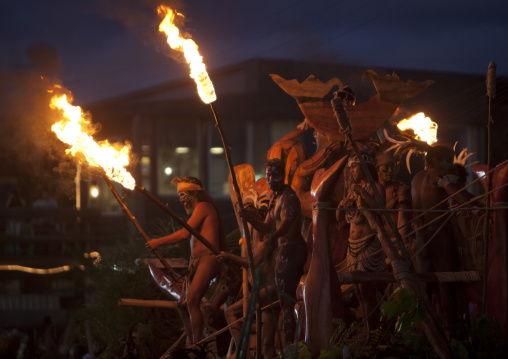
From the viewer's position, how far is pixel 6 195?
2875 centimetres

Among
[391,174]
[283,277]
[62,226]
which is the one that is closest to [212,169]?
[62,226]

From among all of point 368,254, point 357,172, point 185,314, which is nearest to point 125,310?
point 185,314

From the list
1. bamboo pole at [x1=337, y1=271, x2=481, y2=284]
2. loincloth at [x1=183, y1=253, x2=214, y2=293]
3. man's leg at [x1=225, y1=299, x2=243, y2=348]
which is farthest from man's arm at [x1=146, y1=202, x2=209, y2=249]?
bamboo pole at [x1=337, y1=271, x2=481, y2=284]

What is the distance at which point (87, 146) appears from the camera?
927 cm

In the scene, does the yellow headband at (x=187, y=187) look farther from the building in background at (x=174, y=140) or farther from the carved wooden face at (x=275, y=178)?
the building in background at (x=174, y=140)

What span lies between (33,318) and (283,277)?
14607mm

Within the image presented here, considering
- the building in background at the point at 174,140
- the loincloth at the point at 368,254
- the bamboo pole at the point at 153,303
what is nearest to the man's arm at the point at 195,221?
the bamboo pole at the point at 153,303

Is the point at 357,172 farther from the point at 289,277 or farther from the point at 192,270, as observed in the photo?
the point at 192,270

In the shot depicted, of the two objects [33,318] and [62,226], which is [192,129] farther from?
[33,318]

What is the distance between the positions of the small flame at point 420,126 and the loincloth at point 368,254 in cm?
277

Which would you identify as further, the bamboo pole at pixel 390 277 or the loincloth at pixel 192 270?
the loincloth at pixel 192 270

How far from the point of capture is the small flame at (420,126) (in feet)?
35.3

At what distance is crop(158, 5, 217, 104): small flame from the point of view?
7582mm

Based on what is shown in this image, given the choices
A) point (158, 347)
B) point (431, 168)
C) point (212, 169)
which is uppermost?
point (212, 169)
